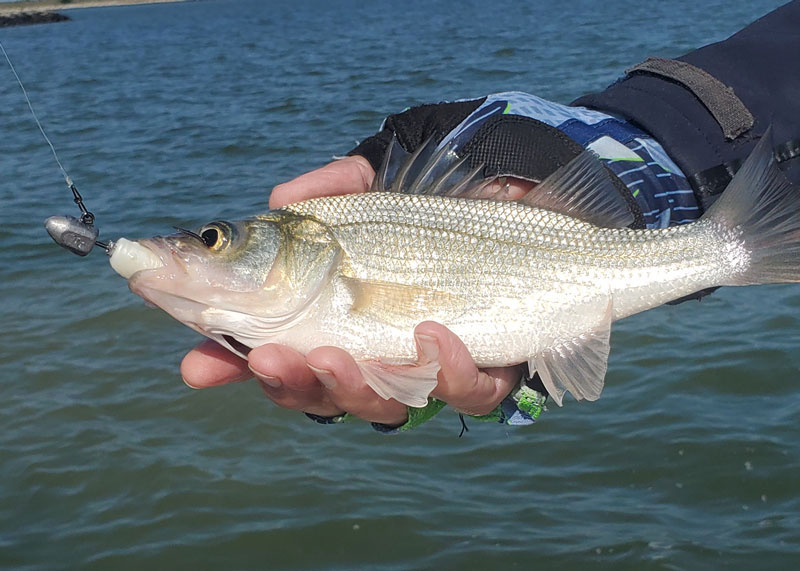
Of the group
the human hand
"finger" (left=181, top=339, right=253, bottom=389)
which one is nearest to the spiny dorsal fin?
the human hand

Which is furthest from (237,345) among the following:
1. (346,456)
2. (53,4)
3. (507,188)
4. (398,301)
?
(53,4)

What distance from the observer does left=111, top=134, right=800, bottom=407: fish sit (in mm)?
2963

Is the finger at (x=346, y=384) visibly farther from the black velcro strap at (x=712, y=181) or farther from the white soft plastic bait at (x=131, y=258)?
the black velcro strap at (x=712, y=181)

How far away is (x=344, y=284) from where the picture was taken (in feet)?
9.92

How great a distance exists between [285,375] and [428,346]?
49 centimetres

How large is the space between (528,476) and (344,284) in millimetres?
3905

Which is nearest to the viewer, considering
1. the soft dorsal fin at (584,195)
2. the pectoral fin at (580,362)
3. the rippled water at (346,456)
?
the pectoral fin at (580,362)

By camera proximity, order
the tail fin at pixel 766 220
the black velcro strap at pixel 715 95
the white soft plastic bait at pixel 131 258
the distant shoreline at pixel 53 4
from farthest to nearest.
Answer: the distant shoreline at pixel 53 4
the black velcro strap at pixel 715 95
the tail fin at pixel 766 220
the white soft plastic bait at pixel 131 258

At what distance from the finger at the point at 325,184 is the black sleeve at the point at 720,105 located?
1.08m

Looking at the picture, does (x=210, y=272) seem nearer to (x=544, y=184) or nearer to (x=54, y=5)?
(x=544, y=184)

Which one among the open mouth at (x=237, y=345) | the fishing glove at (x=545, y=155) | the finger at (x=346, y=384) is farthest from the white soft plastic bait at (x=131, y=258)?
the fishing glove at (x=545, y=155)

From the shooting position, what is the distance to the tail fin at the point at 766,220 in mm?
2957

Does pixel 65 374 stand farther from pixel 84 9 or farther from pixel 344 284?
pixel 84 9

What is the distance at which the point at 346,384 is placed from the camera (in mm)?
2908
